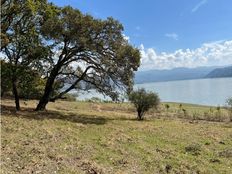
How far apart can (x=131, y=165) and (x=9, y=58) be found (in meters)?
14.7

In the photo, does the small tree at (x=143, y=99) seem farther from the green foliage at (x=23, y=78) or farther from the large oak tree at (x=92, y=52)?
the green foliage at (x=23, y=78)

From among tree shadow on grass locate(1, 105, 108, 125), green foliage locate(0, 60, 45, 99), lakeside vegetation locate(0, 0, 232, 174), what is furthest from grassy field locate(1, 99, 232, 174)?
green foliage locate(0, 60, 45, 99)

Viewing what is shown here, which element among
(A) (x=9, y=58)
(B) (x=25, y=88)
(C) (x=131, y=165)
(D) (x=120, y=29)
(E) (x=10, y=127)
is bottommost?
(C) (x=131, y=165)

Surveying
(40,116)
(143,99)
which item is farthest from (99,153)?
(143,99)

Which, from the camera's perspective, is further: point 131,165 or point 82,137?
point 82,137

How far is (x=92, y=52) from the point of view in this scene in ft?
80.9

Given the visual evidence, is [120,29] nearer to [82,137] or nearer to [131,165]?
[82,137]

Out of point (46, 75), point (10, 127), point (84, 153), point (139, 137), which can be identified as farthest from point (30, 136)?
point (46, 75)

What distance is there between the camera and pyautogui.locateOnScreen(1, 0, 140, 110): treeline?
21.7 metres

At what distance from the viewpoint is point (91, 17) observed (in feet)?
77.5

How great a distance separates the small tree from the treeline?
17.9ft

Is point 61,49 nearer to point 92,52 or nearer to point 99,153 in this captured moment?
point 92,52

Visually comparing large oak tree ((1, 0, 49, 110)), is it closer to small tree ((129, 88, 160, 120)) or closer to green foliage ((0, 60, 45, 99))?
green foliage ((0, 60, 45, 99))

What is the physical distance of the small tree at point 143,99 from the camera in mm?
31406
